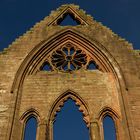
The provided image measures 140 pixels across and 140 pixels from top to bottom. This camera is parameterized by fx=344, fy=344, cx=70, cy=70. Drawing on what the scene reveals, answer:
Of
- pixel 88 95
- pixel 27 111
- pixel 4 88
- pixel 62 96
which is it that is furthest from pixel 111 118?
pixel 4 88

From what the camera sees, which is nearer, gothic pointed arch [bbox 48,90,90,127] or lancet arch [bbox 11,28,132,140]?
gothic pointed arch [bbox 48,90,90,127]

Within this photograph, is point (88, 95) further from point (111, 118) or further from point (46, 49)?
point (46, 49)

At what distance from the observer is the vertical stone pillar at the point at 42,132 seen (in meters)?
11.5

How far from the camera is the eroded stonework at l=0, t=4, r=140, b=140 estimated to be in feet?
39.1

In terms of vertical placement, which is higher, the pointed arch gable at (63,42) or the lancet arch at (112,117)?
the pointed arch gable at (63,42)

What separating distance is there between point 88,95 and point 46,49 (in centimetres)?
301

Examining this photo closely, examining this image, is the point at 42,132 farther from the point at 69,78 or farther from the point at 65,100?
the point at 69,78

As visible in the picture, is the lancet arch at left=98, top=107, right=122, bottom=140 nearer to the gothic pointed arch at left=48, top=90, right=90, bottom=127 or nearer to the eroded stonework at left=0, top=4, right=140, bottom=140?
the eroded stonework at left=0, top=4, right=140, bottom=140

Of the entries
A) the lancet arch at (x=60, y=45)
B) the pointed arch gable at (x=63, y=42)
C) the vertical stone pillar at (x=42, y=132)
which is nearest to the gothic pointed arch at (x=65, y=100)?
the vertical stone pillar at (x=42, y=132)

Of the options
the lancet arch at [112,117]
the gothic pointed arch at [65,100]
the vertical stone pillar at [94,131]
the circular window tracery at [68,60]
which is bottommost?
the vertical stone pillar at [94,131]

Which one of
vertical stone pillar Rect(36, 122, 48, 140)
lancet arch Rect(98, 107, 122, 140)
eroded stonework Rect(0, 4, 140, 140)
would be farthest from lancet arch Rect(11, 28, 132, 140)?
vertical stone pillar Rect(36, 122, 48, 140)

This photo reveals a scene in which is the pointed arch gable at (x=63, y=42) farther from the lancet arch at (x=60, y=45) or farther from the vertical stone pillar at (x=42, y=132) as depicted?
the vertical stone pillar at (x=42, y=132)

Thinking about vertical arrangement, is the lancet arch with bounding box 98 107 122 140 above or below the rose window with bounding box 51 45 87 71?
below

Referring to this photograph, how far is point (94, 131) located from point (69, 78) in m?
2.59
